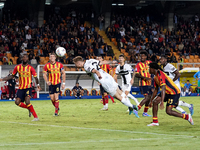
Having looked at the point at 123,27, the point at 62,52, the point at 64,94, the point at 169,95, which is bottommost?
the point at 64,94

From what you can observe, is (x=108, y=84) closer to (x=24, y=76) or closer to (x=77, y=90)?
(x=24, y=76)

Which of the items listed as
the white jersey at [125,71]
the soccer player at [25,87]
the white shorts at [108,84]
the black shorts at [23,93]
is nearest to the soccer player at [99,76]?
the white shorts at [108,84]

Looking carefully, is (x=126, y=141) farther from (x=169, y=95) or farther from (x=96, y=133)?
(x=169, y=95)

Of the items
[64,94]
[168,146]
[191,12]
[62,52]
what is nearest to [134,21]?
[191,12]

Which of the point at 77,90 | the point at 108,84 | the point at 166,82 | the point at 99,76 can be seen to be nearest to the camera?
the point at 166,82

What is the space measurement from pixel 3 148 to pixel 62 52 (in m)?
9.39

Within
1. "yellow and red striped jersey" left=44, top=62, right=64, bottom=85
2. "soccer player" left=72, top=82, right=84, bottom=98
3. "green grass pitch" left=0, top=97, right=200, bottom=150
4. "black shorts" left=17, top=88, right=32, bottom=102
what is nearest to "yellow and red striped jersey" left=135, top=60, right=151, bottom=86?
"yellow and red striped jersey" left=44, top=62, right=64, bottom=85

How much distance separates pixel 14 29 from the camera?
35.3 meters

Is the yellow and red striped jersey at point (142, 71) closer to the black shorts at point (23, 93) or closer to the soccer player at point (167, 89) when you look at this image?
the soccer player at point (167, 89)

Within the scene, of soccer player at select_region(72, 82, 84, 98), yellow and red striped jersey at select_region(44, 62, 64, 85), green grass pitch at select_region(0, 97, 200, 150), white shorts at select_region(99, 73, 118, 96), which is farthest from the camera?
soccer player at select_region(72, 82, 84, 98)

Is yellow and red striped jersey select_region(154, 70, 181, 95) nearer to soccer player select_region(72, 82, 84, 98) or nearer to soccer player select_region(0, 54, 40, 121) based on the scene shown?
soccer player select_region(0, 54, 40, 121)

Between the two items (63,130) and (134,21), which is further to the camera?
(134,21)

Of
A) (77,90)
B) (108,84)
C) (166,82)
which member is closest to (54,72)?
(108,84)

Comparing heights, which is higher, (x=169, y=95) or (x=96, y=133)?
(x=169, y=95)
